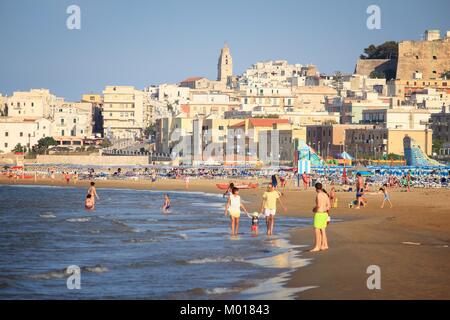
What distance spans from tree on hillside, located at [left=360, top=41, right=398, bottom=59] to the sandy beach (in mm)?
106114

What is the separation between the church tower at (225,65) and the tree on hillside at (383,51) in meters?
36.8

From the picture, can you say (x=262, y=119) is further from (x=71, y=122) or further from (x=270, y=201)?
(x=270, y=201)

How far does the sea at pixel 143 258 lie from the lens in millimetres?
16875

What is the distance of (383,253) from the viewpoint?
20406mm

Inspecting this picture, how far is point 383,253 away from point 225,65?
539 feet

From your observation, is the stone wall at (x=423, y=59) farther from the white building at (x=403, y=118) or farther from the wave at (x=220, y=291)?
the wave at (x=220, y=291)

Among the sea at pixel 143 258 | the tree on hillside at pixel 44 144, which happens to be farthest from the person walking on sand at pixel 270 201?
the tree on hillside at pixel 44 144

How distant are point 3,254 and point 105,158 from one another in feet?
259

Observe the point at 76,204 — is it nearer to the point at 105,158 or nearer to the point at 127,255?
the point at 127,255

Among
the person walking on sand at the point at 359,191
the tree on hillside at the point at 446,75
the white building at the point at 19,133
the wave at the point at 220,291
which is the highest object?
the tree on hillside at the point at 446,75

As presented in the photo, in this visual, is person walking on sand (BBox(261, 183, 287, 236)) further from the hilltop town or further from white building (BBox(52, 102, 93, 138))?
white building (BBox(52, 102, 93, 138))
